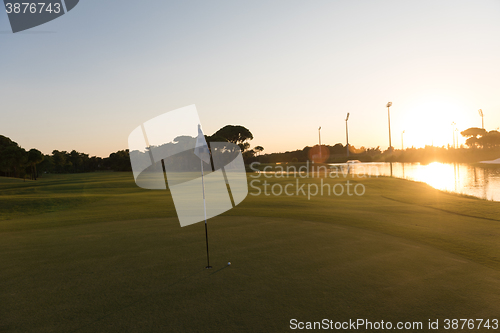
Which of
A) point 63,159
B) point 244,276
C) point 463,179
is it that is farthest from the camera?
point 63,159

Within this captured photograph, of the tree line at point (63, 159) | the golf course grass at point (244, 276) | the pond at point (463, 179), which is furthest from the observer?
the tree line at point (63, 159)

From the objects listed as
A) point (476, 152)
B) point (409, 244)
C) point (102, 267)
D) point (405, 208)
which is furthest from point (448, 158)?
point (102, 267)

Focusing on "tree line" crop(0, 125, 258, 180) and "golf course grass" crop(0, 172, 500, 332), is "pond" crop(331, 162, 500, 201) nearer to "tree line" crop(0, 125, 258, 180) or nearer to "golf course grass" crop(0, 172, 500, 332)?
"golf course grass" crop(0, 172, 500, 332)

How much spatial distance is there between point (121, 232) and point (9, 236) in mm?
3479

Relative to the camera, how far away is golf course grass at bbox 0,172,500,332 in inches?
151

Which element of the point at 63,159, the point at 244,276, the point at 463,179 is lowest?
the point at 463,179

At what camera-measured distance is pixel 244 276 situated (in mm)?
5176

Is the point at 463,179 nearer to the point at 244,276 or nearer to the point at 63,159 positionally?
the point at 244,276

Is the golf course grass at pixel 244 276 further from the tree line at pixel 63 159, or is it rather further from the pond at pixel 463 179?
the tree line at pixel 63 159

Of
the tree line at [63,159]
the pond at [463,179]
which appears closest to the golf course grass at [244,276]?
the pond at [463,179]

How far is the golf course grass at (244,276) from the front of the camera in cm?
385

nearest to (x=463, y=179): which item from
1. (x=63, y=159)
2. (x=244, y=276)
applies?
(x=244, y=276)

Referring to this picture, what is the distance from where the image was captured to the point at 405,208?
45.7 feet

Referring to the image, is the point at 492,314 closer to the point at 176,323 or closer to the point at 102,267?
the point at 176,323
